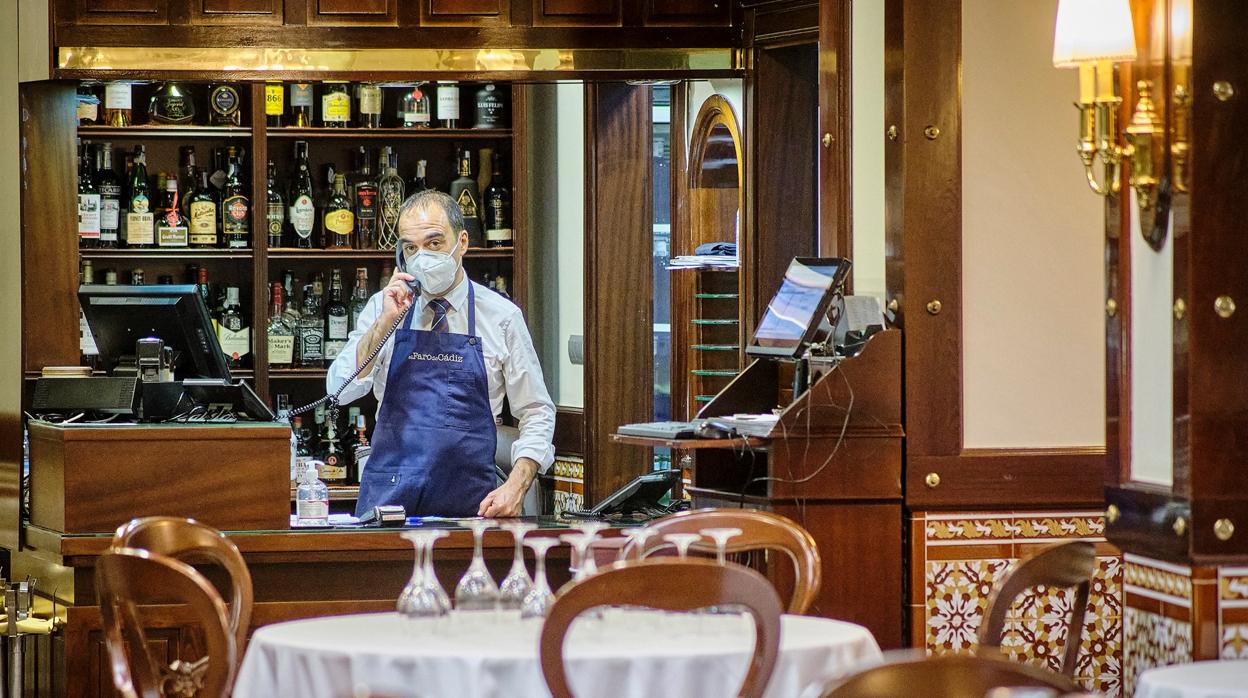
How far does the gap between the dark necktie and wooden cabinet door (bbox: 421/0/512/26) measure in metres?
0.99

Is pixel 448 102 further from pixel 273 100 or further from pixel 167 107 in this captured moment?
pixel 167 107

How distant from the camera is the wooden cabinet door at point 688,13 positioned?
582 cm

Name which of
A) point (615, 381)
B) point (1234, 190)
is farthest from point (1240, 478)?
point (615, 381)

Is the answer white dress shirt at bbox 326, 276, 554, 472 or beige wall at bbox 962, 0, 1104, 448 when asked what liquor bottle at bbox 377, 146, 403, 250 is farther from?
beige wall at bbox 962, 0, 1104, 448

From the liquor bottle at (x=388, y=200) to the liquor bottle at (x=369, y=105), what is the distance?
0.12 metres

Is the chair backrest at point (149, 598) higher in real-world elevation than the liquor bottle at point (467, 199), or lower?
lower

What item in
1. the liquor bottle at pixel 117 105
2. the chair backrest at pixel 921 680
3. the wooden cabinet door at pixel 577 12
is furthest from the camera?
the liquor bottle at pixel 117 105

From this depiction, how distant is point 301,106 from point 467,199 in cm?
75

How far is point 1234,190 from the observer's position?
341 cm

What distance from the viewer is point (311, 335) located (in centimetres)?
687

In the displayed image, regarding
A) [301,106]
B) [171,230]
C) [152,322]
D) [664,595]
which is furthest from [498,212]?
[664,595]

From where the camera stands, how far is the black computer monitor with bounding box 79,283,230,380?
16.4 feet

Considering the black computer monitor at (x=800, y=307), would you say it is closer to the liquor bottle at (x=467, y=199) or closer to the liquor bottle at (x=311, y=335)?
the liquor bottle at (x=467, y=199)

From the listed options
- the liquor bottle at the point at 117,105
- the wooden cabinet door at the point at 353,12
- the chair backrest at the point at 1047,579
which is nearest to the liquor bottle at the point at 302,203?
the liquor bottle at the point at 117,105
